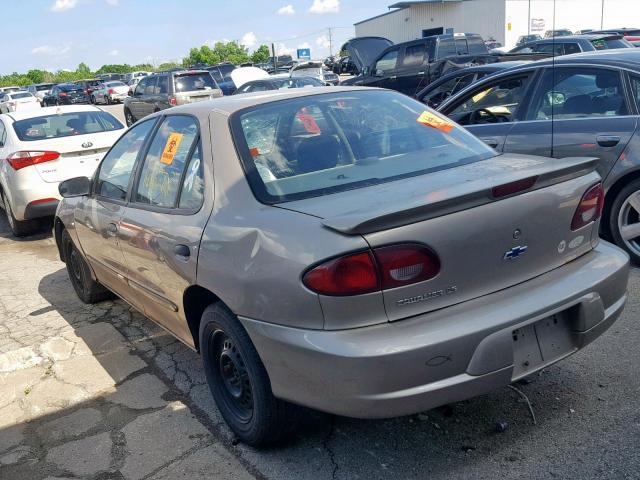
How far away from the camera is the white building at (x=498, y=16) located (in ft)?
141

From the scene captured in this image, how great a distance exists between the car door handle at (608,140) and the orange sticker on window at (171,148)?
315 cm

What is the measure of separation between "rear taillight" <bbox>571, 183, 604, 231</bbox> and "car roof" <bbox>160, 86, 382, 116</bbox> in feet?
4.79

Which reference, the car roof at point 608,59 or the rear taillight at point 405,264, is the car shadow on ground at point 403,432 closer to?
the rear taillight at point 405,264

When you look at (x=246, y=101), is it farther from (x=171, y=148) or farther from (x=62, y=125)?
(x=62, y=125)

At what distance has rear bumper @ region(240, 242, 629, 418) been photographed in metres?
2.30

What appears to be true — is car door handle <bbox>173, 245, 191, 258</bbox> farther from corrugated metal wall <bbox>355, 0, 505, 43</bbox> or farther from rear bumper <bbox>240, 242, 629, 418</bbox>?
corrugated metal wall <bbox>355, 0, 505, 43</bbox>

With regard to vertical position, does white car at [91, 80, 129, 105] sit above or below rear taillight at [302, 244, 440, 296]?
below

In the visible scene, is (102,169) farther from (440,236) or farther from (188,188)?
(440,236)

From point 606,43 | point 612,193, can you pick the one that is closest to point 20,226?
point 612,193

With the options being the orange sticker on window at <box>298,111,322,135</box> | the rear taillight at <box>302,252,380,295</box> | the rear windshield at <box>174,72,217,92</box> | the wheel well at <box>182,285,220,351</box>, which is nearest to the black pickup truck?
the rear windshield at <box>174,72,217,92</box>

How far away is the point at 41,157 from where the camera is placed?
24.8 ft

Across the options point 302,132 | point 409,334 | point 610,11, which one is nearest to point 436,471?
point 409,334

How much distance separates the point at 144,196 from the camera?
145 inches

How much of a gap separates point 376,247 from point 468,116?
4.07m
